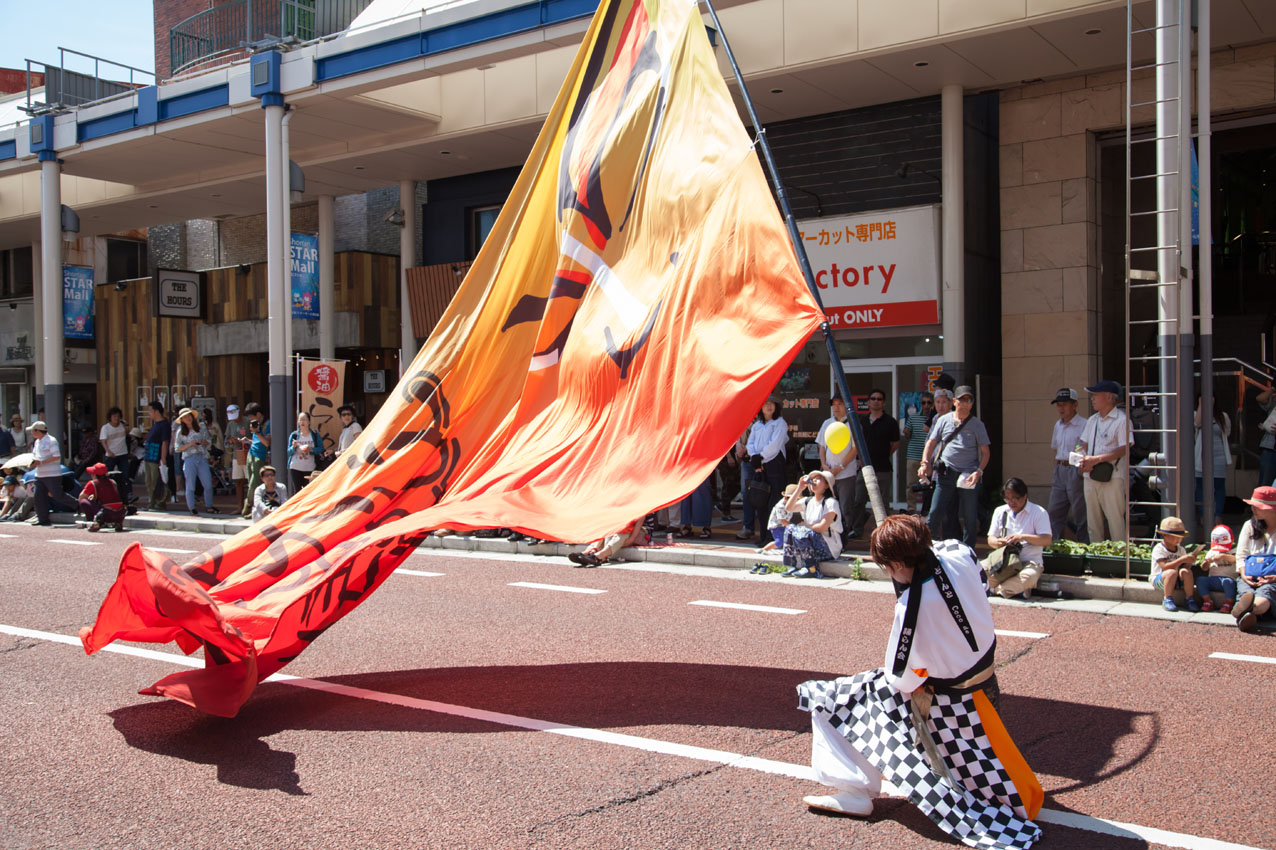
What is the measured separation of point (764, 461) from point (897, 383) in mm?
3621

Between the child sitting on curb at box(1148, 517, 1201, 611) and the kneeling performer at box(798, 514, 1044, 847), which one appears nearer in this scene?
the kneeling performer at box(798, 514, 1044, 847)

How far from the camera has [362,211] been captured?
Result: 25672 millimetres

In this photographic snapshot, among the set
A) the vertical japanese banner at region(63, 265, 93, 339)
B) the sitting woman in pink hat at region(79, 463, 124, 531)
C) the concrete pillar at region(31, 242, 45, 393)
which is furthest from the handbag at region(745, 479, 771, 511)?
the concrete pillar at region(31, 242, 45, 393)

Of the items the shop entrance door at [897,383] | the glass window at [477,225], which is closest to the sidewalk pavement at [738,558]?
the shop entrance door at [897,383]

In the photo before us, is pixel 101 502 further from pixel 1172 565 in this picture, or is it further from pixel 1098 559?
pixel 1172 565

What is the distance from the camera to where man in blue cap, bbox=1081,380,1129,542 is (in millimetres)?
11883

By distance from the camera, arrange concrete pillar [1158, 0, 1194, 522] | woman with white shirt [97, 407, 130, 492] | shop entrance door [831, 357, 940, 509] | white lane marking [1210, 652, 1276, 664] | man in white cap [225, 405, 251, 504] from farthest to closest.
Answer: woman with white shirt [97, 407, 130, 492] < man in white cap [225, 405, 251, 504] < shop entrance door [831, 357, 940, 509] < concrete pillar [1158, 0, 1194, 522] < white lane marking [1210, 652, 1276, 664]

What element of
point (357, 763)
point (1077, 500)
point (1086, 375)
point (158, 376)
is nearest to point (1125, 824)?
point (357, 763)

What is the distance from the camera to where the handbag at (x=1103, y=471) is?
11859 millimetres

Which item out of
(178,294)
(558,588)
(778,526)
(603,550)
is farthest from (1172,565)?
(178,294)

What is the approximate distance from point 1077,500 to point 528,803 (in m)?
9.60

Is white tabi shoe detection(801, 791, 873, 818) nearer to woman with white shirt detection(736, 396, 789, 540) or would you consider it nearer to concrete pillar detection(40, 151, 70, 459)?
woman with white shirt detection(736, 396, 789, 540)

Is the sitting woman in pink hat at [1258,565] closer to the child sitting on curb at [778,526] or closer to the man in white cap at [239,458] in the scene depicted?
the child sitting on curb at [778,526]

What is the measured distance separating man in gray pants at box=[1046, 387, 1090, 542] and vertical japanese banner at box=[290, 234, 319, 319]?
15471mm
